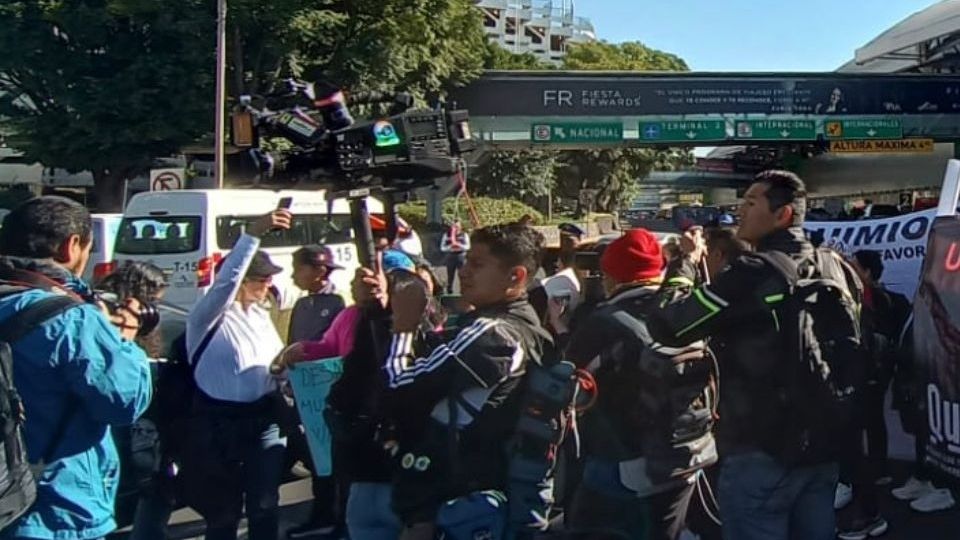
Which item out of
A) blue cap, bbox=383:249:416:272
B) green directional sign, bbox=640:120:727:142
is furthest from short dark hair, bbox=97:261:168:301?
green directional sign, bbox=640:120:727:142

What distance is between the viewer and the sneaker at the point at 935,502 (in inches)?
214

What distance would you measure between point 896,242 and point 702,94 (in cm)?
2583

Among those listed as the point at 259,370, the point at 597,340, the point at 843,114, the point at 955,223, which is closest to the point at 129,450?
the point at 259,370

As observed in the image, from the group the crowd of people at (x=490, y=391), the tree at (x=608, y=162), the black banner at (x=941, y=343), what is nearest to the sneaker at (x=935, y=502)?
the black banner at (x=941, y=343)

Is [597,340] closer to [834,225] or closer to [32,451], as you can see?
[32,451]

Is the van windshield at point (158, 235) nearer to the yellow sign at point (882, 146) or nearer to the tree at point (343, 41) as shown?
the tree at point (343, 41)

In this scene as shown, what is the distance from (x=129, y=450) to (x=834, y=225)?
4.55 meters

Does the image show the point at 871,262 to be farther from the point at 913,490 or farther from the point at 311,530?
the point at 311,530

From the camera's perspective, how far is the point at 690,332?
3137 millimetres

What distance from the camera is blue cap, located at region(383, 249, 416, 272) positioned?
4.07 meters

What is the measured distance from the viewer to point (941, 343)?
471 cm

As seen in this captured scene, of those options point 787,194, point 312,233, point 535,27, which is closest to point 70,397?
point 787,194

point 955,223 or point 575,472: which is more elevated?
point 955,223

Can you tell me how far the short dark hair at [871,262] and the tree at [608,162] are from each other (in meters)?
42.5
